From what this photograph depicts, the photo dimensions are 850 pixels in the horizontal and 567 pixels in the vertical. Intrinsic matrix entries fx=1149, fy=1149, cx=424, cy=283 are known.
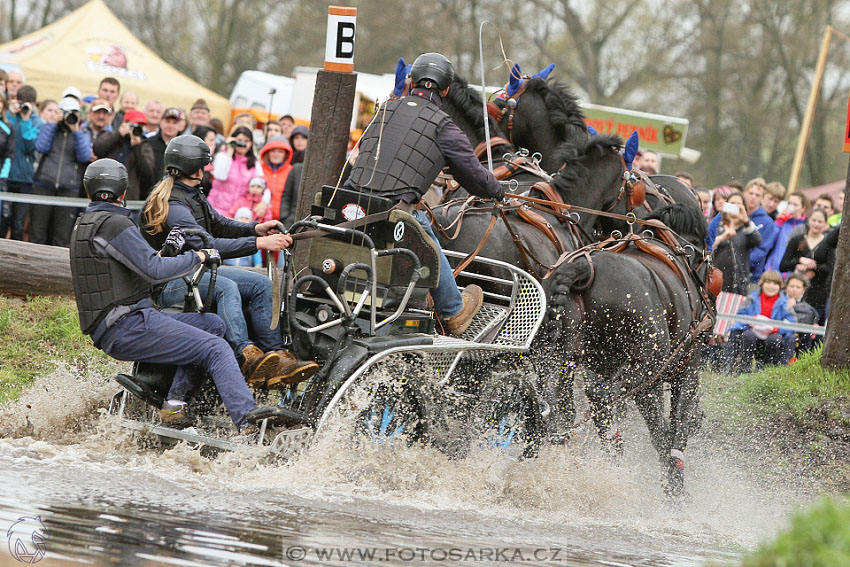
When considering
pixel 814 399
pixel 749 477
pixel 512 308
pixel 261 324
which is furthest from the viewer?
pixel 814 399

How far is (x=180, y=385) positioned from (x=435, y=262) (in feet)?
5.47

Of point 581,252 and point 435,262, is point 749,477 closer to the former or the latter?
point 581,252

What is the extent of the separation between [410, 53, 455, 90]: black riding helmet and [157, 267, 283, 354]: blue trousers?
62.0 inches

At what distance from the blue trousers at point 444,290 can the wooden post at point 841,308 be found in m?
4.35

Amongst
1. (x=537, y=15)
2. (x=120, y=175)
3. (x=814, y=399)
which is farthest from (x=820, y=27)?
(x=120, y=175)

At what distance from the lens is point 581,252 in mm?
7641

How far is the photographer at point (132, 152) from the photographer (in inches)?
476

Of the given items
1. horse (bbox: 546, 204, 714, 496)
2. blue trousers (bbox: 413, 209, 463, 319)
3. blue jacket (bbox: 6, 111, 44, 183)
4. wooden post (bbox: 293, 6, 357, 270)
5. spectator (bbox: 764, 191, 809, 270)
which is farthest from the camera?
spectator (bbox: 764, 191, 809, 270)

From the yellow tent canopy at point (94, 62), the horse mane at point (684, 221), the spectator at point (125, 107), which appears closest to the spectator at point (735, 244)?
the horse mane at point (684, 221)

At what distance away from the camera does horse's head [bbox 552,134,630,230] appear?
27.5ft

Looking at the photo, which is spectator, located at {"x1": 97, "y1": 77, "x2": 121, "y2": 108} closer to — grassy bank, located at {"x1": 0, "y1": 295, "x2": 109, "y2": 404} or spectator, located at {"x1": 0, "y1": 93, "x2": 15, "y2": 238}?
spectator, located at {"x1": 0, "y1": 93, "x2": 15, "y2": 238}

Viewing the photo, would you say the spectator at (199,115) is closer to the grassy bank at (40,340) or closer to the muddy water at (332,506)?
the grassy bank at (40,340)

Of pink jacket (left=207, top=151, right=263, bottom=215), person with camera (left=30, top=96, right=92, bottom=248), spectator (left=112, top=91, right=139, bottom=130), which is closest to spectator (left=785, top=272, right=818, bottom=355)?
pink jacket (left=207, top=151, right=263, bottom=215)

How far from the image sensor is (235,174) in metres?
12.9
